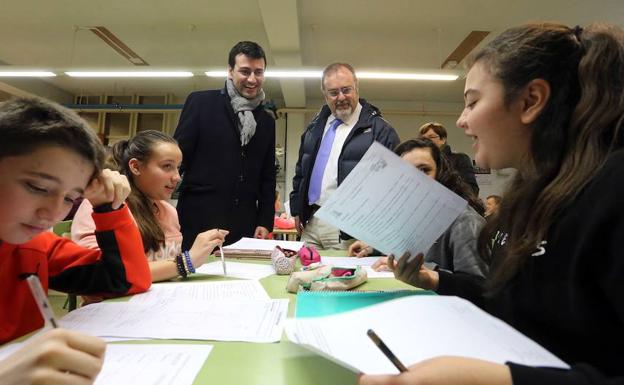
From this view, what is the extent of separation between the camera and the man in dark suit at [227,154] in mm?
1914

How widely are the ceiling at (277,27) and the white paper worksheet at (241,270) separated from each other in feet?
9.82

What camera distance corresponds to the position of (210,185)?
1916 mm

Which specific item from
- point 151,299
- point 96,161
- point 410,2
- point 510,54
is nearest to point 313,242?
point 151,299

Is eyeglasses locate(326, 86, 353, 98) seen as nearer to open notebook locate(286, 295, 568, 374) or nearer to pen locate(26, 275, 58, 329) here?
open notebook locate(286, 295, 568, 374)

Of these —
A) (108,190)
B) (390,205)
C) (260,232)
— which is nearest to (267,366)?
(390,205)

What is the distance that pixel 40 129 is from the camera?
0.67 m

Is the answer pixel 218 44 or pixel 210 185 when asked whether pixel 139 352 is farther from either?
pixel 218 44

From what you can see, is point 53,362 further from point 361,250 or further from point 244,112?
point 244,112

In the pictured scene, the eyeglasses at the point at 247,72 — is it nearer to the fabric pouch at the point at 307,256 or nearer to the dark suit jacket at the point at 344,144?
the dark suit jacket at the point at 344,144

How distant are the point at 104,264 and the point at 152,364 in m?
0.51

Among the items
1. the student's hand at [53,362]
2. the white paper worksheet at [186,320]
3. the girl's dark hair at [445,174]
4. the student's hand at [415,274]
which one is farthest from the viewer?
the girl's dark hair at [445,174]

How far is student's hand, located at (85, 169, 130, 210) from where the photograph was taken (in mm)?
873

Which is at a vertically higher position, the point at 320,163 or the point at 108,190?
the point at 320,163

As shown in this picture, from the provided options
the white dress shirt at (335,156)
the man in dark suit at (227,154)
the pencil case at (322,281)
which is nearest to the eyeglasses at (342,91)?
the white dress shirt at (335,156)
